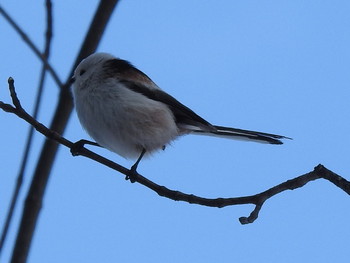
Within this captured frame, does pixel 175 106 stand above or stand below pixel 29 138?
above

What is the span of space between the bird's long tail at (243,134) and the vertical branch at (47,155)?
4.31 ft

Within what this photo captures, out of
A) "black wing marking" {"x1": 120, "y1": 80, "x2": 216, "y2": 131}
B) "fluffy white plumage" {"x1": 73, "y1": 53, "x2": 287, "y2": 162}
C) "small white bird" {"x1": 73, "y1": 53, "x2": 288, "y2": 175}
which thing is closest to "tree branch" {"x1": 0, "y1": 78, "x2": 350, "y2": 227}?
"small white bird" {"x1": 73, "y1": 53, "x2": 288, "y2": 175}

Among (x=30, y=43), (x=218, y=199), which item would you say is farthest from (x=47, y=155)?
(x=218, y=199)

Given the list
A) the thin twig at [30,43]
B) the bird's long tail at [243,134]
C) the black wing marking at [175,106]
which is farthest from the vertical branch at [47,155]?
the bird's long tail at [243,134]

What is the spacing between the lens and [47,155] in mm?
2719

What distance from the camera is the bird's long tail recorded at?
12.2ft

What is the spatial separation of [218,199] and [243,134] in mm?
1363

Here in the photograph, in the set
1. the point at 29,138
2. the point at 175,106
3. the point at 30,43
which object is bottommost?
the point at 29,138

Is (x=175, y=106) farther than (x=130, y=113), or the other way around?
(x=175, y=106)

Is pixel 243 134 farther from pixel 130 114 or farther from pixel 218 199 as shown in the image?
pixel 218 199

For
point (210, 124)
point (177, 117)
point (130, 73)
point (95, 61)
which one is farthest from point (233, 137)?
point (95, 61)

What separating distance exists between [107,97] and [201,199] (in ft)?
4.43

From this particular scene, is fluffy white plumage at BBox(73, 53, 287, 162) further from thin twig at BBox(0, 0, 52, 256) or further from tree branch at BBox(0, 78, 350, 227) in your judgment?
thin twig at BBox(0, 0, 52, 256)

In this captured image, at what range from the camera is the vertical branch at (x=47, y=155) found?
7.80ft
